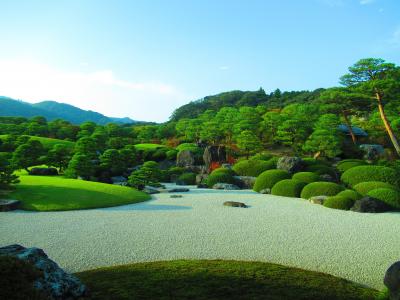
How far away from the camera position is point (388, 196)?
1177 centimetres

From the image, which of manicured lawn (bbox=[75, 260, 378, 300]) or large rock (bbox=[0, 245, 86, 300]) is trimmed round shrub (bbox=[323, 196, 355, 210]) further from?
large rock (bbox=[0, 245, 86, 300])

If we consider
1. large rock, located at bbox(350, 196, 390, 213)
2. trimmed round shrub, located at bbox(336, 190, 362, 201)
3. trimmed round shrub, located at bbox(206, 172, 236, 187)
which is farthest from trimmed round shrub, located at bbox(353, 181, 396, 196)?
trimmed round shrub, located at bbox(206, 172, 236, 187)

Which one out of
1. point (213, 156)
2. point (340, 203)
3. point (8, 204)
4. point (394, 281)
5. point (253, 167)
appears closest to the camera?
point (394, 281)

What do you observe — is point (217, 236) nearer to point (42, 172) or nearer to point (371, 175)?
point (371, 175)

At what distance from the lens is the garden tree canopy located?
2212 cm

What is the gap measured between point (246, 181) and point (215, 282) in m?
14.6

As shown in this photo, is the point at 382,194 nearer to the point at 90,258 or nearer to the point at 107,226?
the point at 107,226

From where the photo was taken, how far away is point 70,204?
11586 millimetres

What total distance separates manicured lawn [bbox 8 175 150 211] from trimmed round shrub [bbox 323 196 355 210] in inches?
288

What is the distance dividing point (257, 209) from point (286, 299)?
741 cm

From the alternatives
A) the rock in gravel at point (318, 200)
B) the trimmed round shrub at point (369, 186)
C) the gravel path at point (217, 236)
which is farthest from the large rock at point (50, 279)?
the trimmed round shrub at point (369, 186)

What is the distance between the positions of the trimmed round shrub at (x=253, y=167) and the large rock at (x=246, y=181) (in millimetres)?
1444

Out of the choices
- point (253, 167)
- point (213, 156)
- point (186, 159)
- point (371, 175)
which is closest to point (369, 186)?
point (371, 175)

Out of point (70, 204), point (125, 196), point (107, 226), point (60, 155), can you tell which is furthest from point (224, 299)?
point (60, 155)
